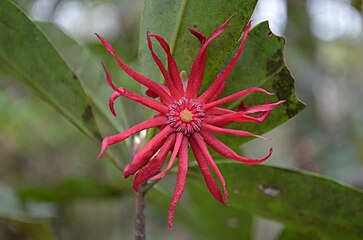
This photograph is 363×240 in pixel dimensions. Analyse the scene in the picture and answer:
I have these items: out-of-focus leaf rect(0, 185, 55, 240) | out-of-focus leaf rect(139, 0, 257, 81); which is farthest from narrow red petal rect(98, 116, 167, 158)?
out-of-focus leaf rect(0, 185, 55, 240)

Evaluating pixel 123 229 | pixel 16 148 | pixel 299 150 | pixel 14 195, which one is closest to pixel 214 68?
pixel 14 195

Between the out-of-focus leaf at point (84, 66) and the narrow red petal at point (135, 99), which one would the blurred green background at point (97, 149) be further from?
the narrow red petal at point (135, 99)

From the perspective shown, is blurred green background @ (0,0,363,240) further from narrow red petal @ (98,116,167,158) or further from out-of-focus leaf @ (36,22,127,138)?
narrow red petal @ (98,116,167,158)

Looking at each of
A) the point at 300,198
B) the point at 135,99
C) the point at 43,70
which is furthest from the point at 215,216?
the point at 135,99

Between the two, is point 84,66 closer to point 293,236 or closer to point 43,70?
point 43,70

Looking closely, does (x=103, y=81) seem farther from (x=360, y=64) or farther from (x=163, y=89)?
(x=360, y=64)
